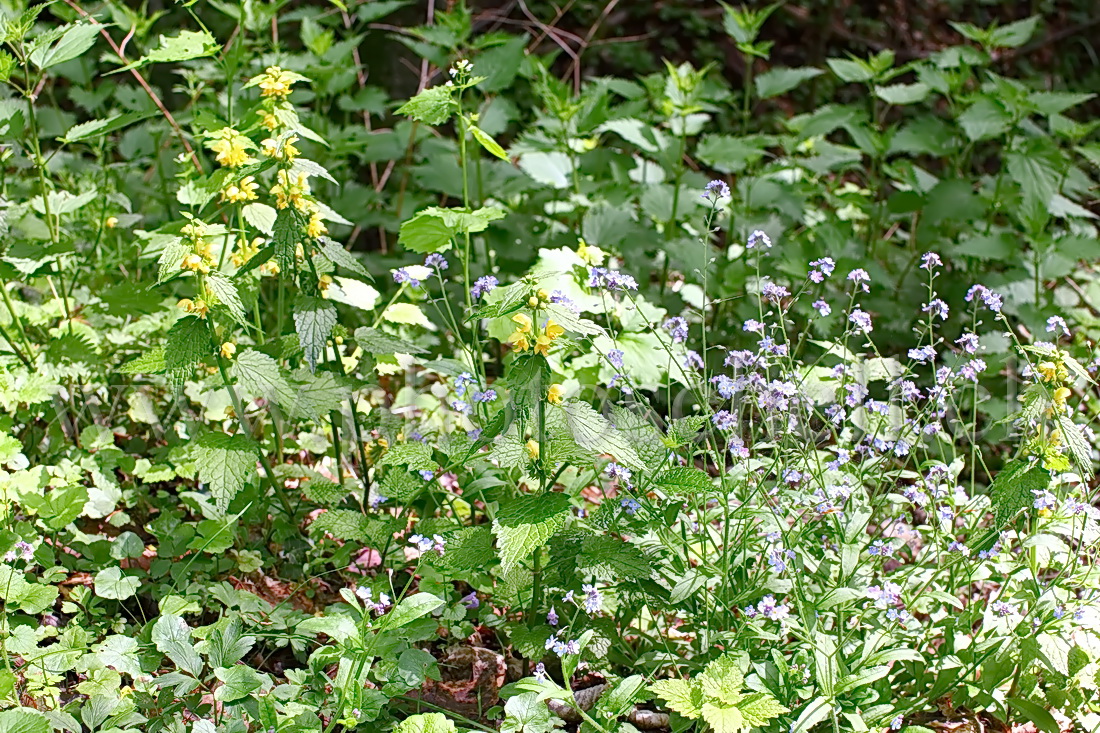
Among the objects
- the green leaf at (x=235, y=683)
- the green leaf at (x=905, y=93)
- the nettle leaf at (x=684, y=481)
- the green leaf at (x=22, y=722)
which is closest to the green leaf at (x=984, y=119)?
the green leaf at (x=905, y=93)

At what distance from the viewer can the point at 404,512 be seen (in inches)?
85.3

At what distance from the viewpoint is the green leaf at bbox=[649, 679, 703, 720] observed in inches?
67.4

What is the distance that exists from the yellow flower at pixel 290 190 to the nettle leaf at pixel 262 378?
0.30 m

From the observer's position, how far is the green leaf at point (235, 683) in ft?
5.77

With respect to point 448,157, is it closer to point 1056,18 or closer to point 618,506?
point 618,506

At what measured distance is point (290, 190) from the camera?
2.03 m

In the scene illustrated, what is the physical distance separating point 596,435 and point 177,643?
0.85 metres

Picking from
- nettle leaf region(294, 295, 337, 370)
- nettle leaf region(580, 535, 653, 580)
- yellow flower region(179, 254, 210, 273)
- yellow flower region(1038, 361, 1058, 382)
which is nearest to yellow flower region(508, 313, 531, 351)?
nettle leaf region(580, 535, 653, 580)

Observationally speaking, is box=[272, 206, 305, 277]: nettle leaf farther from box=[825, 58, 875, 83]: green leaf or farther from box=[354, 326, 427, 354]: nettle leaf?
box=[825, 58, 875, 83]: green leaf

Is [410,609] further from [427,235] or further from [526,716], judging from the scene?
[427,235]

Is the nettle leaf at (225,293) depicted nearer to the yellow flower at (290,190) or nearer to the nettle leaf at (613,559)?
the yellow flower at (290,190)

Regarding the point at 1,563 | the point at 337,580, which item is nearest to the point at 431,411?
the point at 337,580

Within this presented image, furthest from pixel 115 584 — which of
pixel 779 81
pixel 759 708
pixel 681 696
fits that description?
pixel 779 81

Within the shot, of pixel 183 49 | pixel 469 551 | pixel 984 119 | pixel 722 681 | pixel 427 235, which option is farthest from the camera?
pixel 984 119
